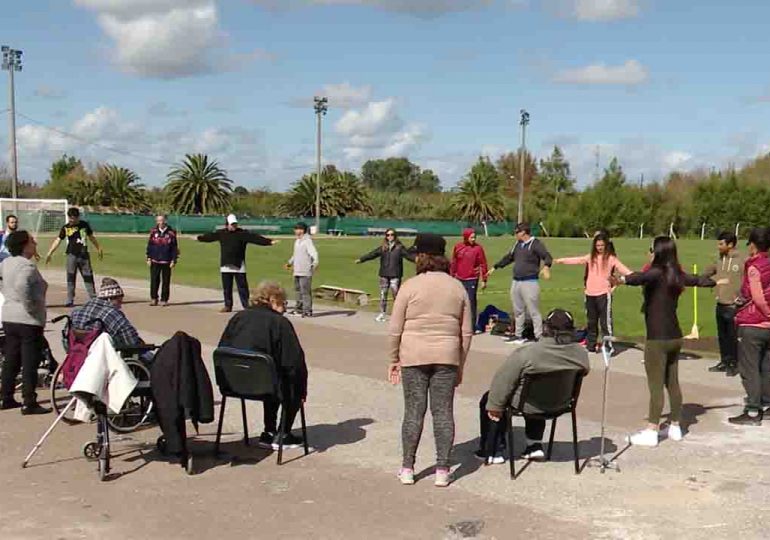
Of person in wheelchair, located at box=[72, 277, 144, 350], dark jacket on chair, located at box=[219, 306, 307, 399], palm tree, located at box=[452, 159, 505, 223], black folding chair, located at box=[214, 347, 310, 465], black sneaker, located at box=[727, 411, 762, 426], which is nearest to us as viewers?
black folding chair, located at box=[214, 347, 310, 465]

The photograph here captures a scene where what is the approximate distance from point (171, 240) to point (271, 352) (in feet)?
39.0

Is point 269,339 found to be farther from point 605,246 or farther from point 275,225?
point 275,225

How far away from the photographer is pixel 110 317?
7777 mm

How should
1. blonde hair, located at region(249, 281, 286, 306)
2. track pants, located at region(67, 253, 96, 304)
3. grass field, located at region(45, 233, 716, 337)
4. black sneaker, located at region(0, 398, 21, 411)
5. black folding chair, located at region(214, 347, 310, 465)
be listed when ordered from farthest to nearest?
grass field, located at region(45, 233, 716, 337)
track pants, located at region(67, 253, 96, 304)
black sneaker, located at region(0, 398, 21, 411)
blonde hair, located at region(249, 281, 286, 306)
black folding chair, located at region(214, 347, 310, 465)

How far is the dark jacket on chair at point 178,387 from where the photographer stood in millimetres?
6695

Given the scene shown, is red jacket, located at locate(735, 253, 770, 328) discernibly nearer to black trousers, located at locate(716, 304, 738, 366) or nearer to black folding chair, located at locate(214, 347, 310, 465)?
black trousers, located at locate(716, 304, 738, 366)

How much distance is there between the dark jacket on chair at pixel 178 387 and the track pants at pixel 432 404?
4.83 ft

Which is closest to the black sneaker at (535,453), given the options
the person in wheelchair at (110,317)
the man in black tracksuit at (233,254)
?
the person in wheelchair at (110,317)

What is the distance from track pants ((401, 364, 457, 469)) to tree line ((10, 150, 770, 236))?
84.2m

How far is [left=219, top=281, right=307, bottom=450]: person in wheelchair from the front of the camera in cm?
706

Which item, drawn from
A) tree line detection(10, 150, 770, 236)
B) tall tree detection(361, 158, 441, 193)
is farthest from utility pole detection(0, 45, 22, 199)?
tall tree detection(361, 158, 441, 193)

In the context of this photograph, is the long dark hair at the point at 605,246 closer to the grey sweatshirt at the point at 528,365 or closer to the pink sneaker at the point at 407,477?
the grey sweatshirt at the point at 528,365

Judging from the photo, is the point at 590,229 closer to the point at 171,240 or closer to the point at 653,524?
the point at 171,240

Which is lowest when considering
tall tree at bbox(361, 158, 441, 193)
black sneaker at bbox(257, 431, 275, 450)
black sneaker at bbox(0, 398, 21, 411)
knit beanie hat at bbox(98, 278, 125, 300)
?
black sneaker at bbox(0, 398, 21, 411)
